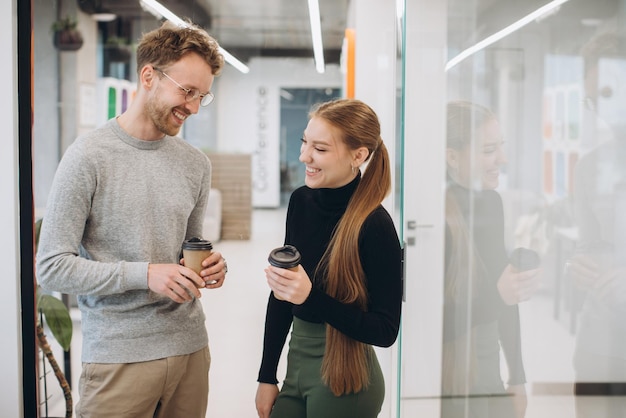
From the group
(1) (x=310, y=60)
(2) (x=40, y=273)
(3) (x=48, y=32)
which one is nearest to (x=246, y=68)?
(1) (x=310, y=60)

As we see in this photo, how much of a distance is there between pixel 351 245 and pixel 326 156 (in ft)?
0.80

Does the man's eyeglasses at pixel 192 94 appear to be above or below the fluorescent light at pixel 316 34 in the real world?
below

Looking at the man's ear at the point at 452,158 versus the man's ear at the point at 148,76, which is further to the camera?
the man's ear at the point at 452,158

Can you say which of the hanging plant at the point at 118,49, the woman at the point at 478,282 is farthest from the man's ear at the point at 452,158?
the hanging plant at the point at 118,49

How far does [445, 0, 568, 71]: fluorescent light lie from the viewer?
1.43 metres

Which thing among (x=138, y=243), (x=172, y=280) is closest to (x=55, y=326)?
(x=138, y=243)

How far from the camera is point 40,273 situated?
1616mm

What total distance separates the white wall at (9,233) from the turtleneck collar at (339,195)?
4.52 ft

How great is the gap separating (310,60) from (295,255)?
1389 millimetres

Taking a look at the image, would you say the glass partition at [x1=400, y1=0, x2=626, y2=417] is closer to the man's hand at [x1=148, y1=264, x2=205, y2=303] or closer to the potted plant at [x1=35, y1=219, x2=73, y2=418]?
the man's hand at [x1=148, y1=264, x2=205, y2=303]

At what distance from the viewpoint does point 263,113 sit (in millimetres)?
2625

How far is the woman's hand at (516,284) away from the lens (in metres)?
1.48

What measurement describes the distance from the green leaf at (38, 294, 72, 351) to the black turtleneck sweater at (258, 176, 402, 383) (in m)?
1.24

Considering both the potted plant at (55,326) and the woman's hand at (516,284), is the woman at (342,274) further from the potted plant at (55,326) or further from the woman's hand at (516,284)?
the potted plant at (55,326)
